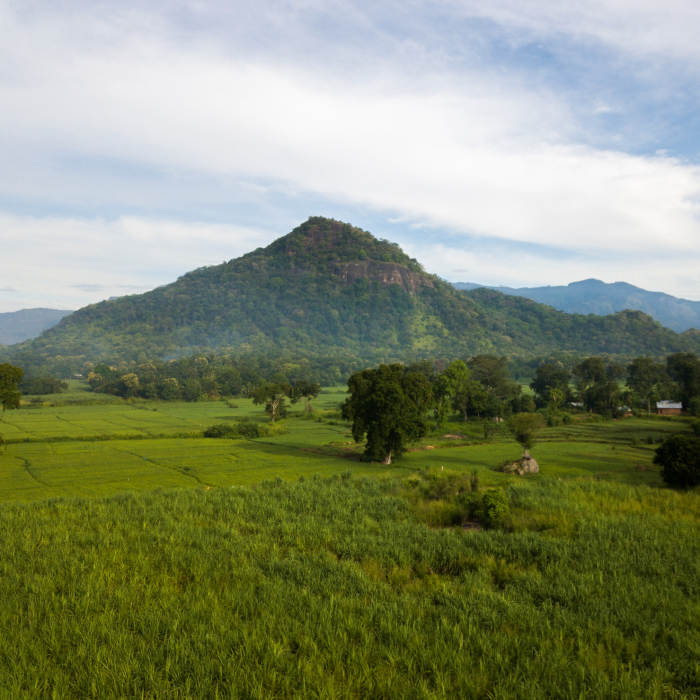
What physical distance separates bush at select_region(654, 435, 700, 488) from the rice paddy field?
7.00 metres

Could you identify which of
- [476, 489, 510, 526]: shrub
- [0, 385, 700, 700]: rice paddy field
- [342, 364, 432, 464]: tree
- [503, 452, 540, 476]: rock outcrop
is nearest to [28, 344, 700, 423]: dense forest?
[342, 364, 432, 464]: tree

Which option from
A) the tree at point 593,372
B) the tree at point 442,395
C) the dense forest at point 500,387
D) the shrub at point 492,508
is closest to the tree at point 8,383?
the dense forest at point 500,387

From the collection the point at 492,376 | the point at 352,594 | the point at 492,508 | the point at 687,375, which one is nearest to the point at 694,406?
the point at 687,375

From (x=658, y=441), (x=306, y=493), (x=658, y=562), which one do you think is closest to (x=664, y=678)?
(x=658, y=562)

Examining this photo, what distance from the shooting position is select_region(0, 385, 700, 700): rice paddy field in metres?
7.78

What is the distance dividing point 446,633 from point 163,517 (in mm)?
13751

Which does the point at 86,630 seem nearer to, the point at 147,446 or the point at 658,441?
the point at 147,446

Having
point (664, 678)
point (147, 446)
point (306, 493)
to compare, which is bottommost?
point (147, 446)

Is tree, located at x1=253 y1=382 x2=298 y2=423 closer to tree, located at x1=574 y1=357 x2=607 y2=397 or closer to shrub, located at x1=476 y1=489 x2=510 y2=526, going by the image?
shrub, located at x1=476 y1=489 x2=510 y2=526

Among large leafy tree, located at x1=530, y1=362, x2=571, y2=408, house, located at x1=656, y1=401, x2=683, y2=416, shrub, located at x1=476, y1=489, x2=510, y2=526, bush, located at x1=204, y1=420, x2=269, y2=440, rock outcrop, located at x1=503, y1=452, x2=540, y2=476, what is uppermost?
large leafy tree, located at x1=530, y1=362, x2=571, y2=408

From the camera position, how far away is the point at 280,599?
10656 millimetres

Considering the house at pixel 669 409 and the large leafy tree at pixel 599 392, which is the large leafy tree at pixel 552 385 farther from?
the house at pixel 669 409

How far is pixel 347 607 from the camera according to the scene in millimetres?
10375

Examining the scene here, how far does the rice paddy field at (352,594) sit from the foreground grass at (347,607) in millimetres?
55
